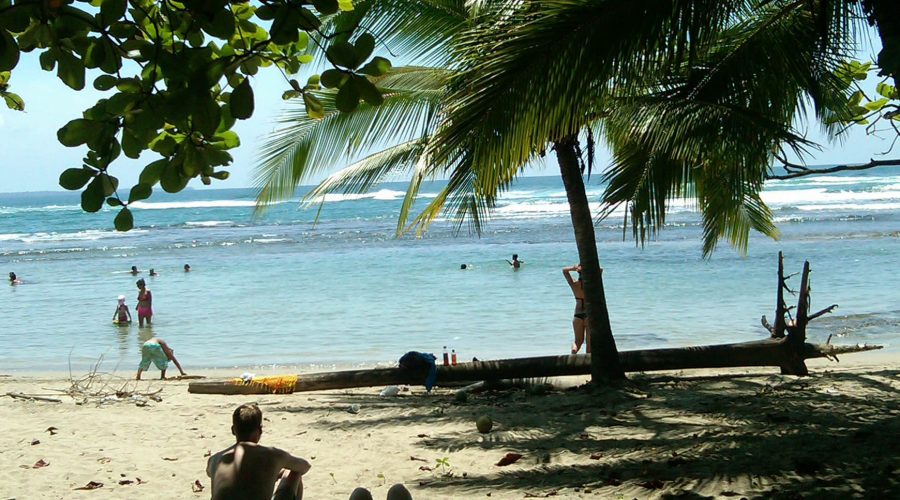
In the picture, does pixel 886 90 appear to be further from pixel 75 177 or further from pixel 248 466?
pixel 75 177

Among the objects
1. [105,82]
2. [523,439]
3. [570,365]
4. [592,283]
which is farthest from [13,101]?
[570,365]

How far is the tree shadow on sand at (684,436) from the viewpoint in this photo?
16.1 feet

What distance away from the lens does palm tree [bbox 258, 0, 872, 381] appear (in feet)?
13.7

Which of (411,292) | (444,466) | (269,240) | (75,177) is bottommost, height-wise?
(444,466)

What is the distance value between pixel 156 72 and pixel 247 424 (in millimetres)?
2309

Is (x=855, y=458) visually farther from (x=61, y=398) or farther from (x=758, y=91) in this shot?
(x=61, y=398)

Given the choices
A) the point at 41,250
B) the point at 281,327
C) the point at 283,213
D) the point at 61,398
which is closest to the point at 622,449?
the point at 61,398

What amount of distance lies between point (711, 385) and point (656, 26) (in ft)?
16.3

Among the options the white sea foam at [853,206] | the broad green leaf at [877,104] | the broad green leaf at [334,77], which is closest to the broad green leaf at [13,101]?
the broad green leaf at [334,77]

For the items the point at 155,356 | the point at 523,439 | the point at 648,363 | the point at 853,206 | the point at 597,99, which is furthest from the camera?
the point at 853,206

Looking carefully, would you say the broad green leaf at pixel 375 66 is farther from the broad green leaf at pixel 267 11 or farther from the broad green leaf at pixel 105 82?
the broad green leaf at pixel 105 82

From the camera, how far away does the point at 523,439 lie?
260 inches

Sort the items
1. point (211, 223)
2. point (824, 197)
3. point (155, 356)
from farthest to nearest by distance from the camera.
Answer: point (211, 223), point (824, 197), point (155, 356)

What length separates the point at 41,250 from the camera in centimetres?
3656
